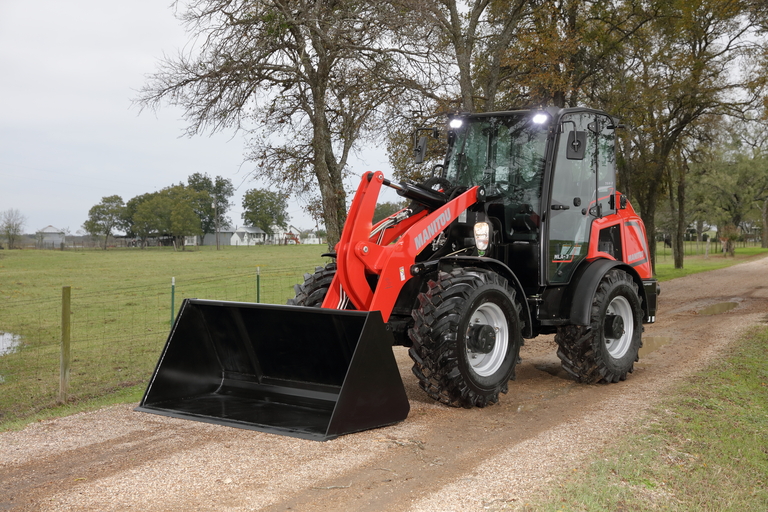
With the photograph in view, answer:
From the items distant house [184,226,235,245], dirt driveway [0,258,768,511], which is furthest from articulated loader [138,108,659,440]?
Answer: distant house [184,226,235,245]

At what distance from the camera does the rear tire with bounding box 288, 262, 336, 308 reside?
263 inches

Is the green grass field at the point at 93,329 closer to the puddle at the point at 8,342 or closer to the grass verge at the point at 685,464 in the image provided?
the puddle at the point at 8,342

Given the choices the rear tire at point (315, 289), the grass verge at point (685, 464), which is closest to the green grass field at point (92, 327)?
the rear tire at point (315, 289)

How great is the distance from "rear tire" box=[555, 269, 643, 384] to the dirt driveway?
0.29 m

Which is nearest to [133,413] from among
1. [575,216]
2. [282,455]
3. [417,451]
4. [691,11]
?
[282,455]

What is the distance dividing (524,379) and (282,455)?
378 centimetres

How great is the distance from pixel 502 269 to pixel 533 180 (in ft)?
3.69

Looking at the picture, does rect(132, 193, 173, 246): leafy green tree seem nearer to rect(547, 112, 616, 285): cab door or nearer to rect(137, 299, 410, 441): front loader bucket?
rect(547, 112, 616, 285): cab door

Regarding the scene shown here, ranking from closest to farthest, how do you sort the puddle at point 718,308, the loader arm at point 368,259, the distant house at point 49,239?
the loader arm at point 368,259 < the puddle at point 718,308 < the distant house at point 49,239

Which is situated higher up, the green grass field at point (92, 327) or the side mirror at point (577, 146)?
the side mirror at point (577, 146)

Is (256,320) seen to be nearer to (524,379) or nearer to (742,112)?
(524,379)

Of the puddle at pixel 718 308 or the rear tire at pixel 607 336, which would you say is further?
the puddle at pixel 718 308

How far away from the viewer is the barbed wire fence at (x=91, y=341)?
882cm

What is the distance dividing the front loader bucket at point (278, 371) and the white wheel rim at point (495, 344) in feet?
3.33
